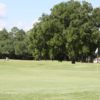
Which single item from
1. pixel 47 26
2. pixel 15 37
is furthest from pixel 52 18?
pixel 15 37

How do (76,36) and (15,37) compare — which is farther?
(15,37)

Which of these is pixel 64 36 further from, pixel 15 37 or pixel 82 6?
pixel 15 37

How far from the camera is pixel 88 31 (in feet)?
264

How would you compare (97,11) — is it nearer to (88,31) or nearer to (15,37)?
Result: (88,31)

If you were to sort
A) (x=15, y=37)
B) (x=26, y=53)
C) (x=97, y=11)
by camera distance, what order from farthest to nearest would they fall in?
(x=15, y=37), (x=26, y=53), (x=97, y=11)

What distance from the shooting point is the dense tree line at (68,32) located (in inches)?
3129

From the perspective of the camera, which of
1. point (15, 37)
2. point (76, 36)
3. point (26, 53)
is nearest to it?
point (76, 36)

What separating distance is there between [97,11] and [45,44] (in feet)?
39.0

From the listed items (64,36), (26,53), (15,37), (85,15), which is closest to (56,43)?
(64,36)

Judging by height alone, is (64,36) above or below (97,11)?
below

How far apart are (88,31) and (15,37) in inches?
2922

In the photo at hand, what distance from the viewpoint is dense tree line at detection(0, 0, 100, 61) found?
261 ft

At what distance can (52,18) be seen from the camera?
83.8 metres

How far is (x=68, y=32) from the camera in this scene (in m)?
79.0
